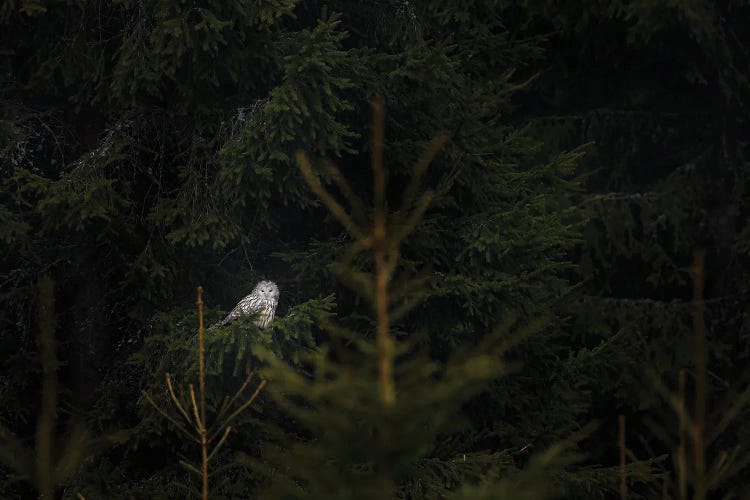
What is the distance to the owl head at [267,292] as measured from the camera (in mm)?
4941

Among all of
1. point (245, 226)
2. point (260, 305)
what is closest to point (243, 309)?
point (260, 305)

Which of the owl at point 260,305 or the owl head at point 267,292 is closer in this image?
the owl at point 260,305

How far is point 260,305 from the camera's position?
4.84 m

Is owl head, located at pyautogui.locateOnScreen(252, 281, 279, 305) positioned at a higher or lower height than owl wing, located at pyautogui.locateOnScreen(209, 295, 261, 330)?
lower

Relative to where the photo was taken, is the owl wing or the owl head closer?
the owl wing

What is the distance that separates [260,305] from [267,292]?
0.18m

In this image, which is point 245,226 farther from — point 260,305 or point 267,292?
point 260,305

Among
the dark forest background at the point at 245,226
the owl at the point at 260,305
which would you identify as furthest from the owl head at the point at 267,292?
the dark forest background at the point at 245,226

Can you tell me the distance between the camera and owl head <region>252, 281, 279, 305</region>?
494 cm

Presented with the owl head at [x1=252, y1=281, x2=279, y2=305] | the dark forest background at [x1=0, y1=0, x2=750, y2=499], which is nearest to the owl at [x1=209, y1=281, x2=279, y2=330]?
the owl head at [x1=252, y1=281, x2=279, y2=305]

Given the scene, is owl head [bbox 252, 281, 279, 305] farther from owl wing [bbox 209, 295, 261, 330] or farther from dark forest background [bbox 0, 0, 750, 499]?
dark forest background [bbox 0, 0, 750, 499]

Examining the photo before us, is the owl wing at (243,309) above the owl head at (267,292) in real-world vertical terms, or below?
above

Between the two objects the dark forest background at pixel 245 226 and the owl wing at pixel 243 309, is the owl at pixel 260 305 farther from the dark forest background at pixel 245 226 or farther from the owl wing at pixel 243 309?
the dark forest background at pixel 245 226

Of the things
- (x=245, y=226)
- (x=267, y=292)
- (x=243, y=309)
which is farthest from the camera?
(x=245, y=226)
